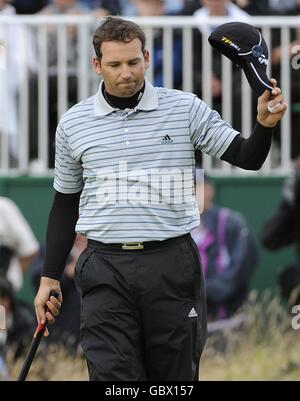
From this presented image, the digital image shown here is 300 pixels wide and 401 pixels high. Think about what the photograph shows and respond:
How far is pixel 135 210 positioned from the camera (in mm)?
5855

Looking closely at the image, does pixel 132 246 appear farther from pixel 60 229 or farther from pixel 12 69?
pixel 12 69

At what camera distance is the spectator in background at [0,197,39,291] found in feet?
34.1

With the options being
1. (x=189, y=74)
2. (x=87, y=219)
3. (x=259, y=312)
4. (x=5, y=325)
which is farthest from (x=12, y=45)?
(x=87, y=219)

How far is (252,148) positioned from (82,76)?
5.10m

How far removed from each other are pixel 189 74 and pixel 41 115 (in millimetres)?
1270

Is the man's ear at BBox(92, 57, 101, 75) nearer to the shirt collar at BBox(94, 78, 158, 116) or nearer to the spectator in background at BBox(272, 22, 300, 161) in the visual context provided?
the shirt collar at BBox(94, 78, 158, 116)

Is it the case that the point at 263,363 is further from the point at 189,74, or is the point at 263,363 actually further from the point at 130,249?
the point at 130,249

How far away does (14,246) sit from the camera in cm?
1040

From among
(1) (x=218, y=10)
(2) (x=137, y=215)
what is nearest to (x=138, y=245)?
(2) (x=137, y=215)

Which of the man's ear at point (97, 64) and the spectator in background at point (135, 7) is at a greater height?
the spectator in background at point (135, 7)

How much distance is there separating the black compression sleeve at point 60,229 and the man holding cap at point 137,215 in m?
0.23

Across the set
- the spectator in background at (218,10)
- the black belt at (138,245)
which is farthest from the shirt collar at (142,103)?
the spectator in background at (218,10)

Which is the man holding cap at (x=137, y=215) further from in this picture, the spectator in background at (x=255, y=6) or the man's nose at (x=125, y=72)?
the spectator in background at (x=255, y=6)

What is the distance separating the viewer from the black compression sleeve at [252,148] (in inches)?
221
